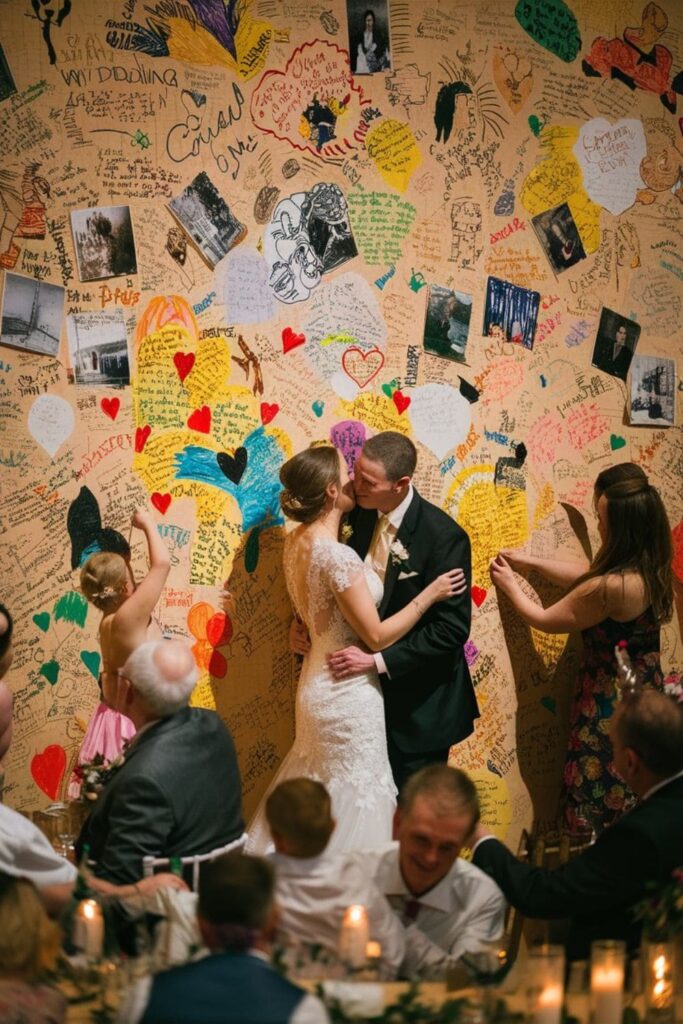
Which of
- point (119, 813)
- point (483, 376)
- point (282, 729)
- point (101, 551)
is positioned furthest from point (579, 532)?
point (119, 813)

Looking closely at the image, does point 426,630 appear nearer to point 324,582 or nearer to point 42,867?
point 324,582

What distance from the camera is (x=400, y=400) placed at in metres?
5.13

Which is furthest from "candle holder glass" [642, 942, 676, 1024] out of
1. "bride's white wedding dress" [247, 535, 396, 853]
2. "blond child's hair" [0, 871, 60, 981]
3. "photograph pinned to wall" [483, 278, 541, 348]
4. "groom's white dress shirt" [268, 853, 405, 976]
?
"photograph pinned to wall" [483, 278, 541, 348]

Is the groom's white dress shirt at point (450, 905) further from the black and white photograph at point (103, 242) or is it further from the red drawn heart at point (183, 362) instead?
the black and white photograph at point (103, 242)

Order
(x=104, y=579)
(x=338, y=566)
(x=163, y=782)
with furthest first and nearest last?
1. (x=104, y=579)
2. (x=338, y=566)
3. (x=163, y=782)

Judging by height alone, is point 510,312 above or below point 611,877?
above

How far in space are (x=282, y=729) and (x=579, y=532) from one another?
1.54 metres

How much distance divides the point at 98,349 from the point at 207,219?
2.17 feet

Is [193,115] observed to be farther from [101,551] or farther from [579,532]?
[579,532]

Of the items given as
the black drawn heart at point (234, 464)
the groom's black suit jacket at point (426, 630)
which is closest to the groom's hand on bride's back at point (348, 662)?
the groom's black suit jacket at point (426, 630)

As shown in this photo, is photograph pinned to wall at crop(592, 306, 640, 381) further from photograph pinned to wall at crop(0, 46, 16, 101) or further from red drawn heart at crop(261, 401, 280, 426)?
photograph pinned to wall at crop(0, 46, 16, 101)

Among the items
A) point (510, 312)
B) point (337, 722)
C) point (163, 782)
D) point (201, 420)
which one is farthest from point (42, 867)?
point (510, 312)

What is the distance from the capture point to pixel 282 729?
5078 mm

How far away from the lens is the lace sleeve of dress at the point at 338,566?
4.48 meters
